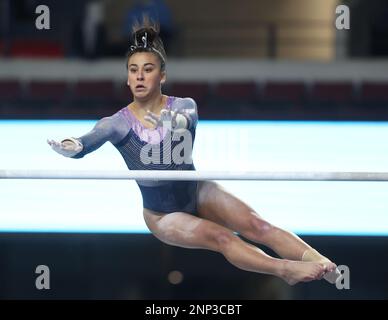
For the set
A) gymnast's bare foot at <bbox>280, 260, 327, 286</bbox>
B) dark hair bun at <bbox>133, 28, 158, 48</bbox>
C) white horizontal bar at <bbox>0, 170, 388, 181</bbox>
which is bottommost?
gymnast's bare foot at <bbox>280, 260, 327, 286</bbox>

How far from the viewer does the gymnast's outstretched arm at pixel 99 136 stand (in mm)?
5195

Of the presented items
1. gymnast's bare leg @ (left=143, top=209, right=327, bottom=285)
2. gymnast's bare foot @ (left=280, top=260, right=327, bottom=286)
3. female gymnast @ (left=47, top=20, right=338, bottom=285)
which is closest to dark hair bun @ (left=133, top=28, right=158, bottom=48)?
female gymnast @ (left=47, top=20, right=338, bottom=285)

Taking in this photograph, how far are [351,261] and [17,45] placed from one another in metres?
3.38

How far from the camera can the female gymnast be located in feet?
17.2

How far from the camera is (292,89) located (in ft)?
24.6

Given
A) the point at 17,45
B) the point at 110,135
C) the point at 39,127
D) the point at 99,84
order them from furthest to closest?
1. the point at 17,45
2. the point at 99,84
3. the point at 39,127
4. the point at 110,135

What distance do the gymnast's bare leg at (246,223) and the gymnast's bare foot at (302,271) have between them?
0.10ft

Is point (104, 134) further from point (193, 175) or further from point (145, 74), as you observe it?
point (193, 175)

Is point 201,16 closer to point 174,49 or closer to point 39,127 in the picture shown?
point 174,49

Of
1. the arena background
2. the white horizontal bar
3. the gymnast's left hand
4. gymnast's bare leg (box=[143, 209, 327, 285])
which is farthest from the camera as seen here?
the arena background

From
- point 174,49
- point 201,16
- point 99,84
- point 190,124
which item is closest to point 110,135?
point 190,124

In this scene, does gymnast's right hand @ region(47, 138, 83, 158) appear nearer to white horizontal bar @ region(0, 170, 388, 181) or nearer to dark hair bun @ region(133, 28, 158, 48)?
white horizontal bar @ region(0, 170, 388, 181)

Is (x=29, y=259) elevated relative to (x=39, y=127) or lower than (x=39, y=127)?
lower

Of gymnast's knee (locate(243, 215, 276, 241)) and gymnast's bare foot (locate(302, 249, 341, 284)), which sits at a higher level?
gymnast's knee (locate(243, 215, 276, 241))
